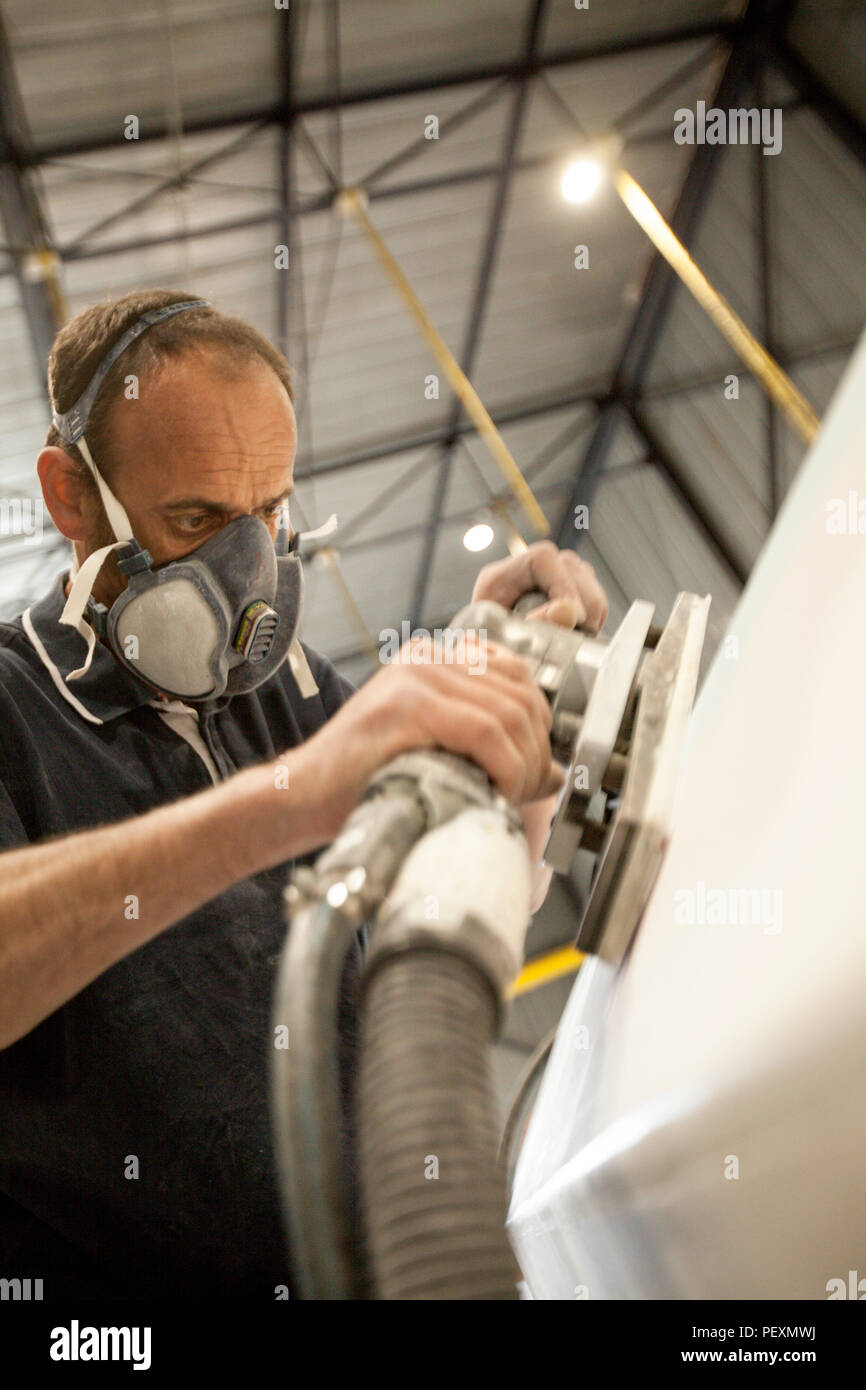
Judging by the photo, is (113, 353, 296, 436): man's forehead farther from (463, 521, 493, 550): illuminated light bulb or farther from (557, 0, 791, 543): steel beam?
(463, 521, 493, 550): illuminated light bulb

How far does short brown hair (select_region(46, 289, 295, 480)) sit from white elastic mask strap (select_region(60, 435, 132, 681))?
5 centimetres

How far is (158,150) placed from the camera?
15.5 feet

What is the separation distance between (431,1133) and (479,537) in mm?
7734

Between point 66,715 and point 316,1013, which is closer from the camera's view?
point 316,1013

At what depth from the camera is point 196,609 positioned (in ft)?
3.89

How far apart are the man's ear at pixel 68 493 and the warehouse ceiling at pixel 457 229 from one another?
372 centimetres

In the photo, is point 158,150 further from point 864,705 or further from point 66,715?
point 864,705

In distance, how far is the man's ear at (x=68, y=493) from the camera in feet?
4.32

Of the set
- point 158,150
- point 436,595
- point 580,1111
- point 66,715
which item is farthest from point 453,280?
point 580,1111

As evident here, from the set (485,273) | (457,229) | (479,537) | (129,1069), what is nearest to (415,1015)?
(129,1069)

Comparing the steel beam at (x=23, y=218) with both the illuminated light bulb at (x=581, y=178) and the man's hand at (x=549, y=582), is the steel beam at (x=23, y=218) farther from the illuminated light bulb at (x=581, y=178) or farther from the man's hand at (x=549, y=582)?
the man's hand at (x=549, y=582)

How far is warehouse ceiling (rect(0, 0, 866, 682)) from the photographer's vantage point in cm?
455

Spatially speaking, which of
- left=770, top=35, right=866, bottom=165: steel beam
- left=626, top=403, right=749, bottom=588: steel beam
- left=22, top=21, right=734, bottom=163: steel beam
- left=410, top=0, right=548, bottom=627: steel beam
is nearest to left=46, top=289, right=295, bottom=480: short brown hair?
left=22, top=21, right=734, bottom=163: steel beam

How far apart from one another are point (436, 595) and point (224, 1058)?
7.98m
